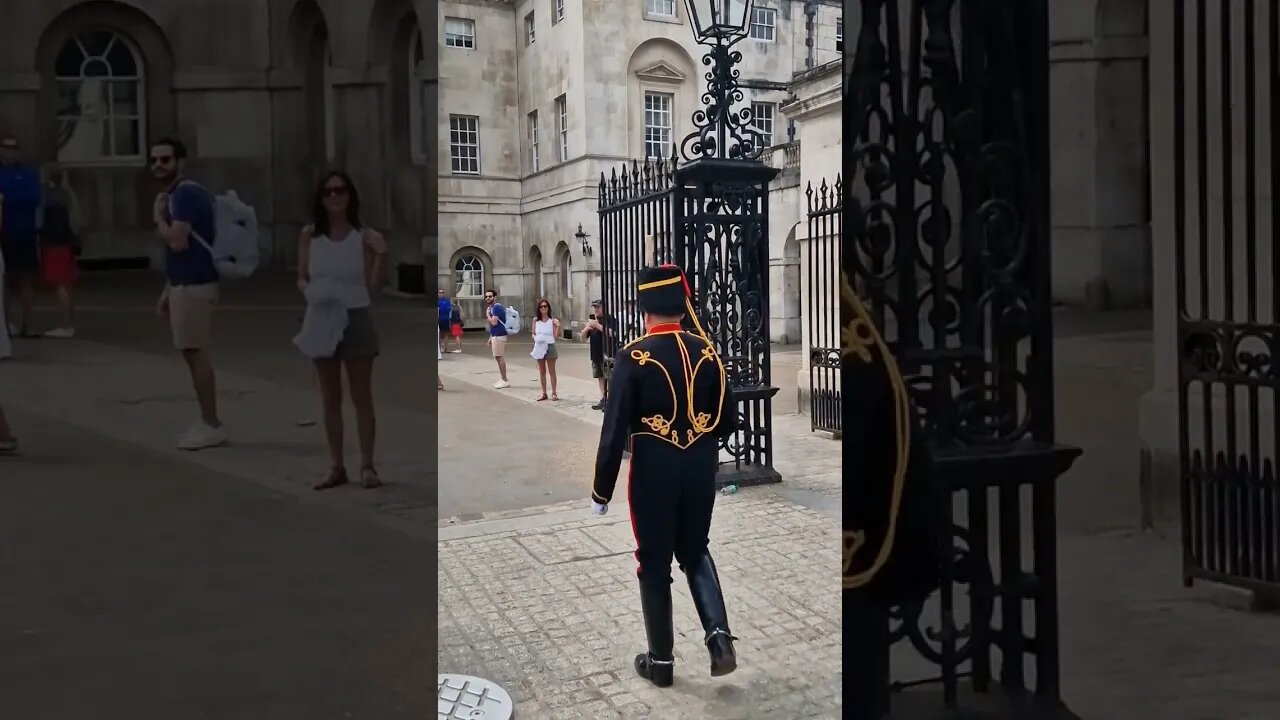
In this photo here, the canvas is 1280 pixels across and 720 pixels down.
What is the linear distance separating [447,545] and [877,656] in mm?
2810

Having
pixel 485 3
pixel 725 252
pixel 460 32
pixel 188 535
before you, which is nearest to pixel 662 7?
pixel 485 3

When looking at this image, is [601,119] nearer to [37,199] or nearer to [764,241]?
[764,241]

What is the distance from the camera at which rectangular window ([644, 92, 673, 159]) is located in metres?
10.0

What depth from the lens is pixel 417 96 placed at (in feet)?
2.71

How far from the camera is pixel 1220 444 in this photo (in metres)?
1.32

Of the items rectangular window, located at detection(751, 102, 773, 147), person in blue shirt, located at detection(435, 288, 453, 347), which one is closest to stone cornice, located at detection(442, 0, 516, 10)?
rectangular window, located at detection(751, 102, 773, 147)

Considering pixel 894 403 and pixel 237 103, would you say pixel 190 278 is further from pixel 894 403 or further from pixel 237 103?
pixel 894 403

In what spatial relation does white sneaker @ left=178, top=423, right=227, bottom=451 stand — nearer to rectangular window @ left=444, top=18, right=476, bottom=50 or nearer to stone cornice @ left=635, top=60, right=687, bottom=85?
stone cornice @ left=635, top=60, right=687, bottom=85

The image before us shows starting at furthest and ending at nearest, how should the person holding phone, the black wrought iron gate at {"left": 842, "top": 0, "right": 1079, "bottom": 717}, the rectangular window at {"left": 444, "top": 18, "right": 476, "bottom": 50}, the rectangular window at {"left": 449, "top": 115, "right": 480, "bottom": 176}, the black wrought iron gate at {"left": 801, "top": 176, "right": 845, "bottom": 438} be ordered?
the rectangular window at {"left": 449, "top": 115, "right": 480, "bottom": 176} → the rectangular window at {"left": 444, "top": 18, "right": 476, "bottom": 50} → the person holding phone → the black wrought iron gate at {"left": 801, "top": 176, "right": 845, "bottom": 438} → the black wrought iron gate at {"left": 842, "top": 0, "right": 1079, "bottom": 717}

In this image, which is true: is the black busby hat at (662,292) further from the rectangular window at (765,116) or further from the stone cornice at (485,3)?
the stone cornice at (485,3)

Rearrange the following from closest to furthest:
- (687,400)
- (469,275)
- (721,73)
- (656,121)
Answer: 1. (687,400)
2. (721,73)
3. (656,121)
4. (469,275)

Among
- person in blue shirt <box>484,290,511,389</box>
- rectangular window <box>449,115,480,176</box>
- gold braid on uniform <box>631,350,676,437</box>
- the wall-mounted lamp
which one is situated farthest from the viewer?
rectangular window <box>449,115,480,176</box>

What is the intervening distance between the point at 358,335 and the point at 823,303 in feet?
17.8

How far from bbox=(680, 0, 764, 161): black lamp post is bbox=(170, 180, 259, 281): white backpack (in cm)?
378
